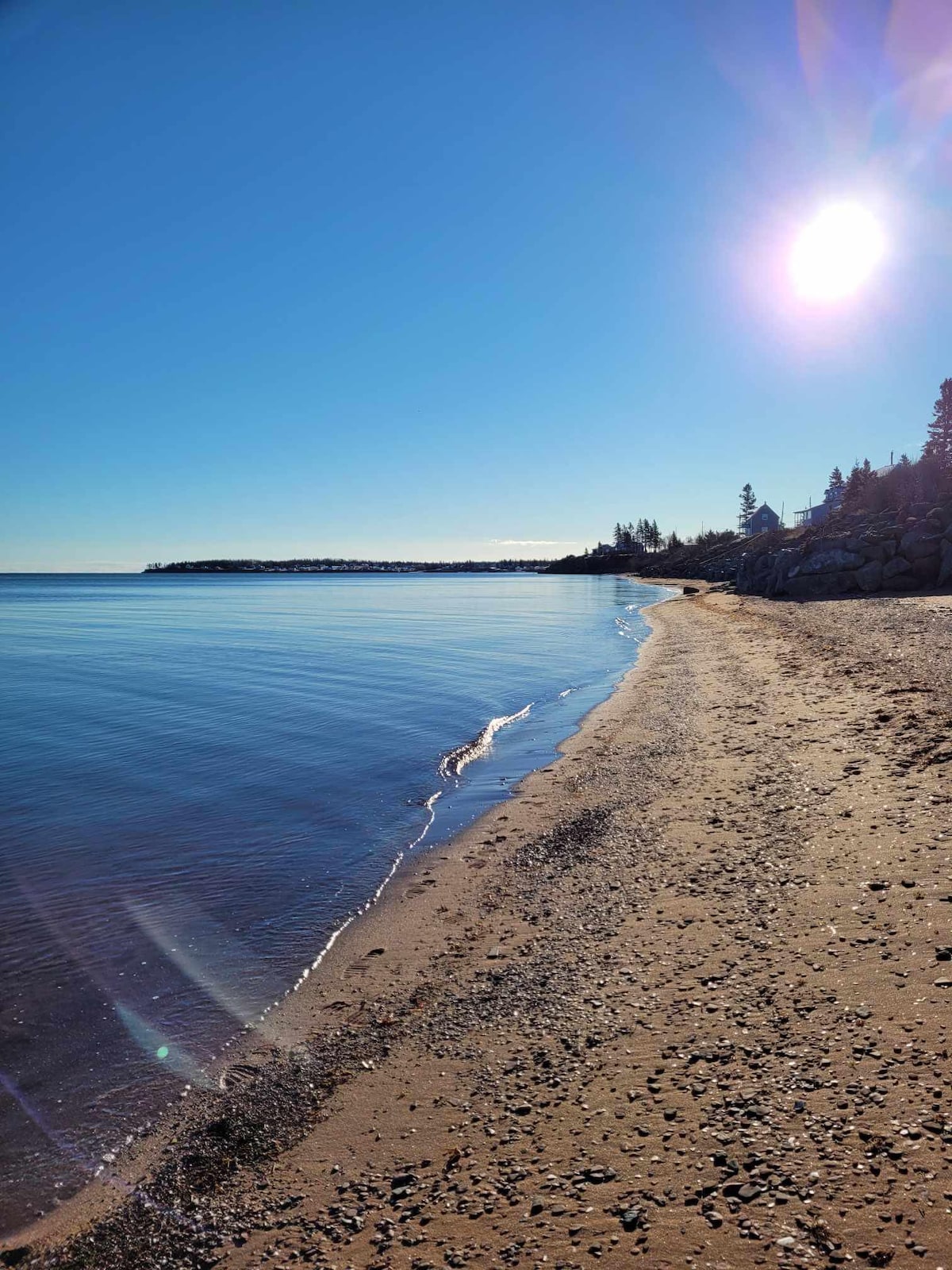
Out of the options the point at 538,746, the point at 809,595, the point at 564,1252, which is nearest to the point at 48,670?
the point at 538,746

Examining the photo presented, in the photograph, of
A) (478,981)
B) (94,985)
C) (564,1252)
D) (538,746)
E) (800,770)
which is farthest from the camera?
(538,746)

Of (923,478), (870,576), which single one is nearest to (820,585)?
(870,576)

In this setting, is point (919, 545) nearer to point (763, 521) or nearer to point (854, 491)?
point (854, 491)

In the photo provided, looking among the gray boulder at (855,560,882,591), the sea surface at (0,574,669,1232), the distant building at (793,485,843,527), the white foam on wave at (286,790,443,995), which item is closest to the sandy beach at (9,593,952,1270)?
the white foam on wave at (286,790,443,995)

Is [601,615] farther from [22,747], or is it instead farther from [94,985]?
[94,985]

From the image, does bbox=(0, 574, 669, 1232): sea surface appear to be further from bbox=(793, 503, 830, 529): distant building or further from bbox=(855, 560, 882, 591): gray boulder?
bbox=(793, 503, 830, 529): distant building

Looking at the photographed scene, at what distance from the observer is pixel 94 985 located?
7266 mm

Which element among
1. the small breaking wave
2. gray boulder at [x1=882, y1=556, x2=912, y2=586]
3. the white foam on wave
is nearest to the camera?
the white foam on wave

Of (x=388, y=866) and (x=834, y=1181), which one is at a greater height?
(x=834, y=1181)

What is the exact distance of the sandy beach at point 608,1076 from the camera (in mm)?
3766

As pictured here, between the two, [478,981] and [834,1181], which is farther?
[478,981]

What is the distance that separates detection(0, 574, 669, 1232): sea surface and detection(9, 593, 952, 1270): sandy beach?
70cm

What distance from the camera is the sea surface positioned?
237 inches

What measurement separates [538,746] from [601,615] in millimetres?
46286
